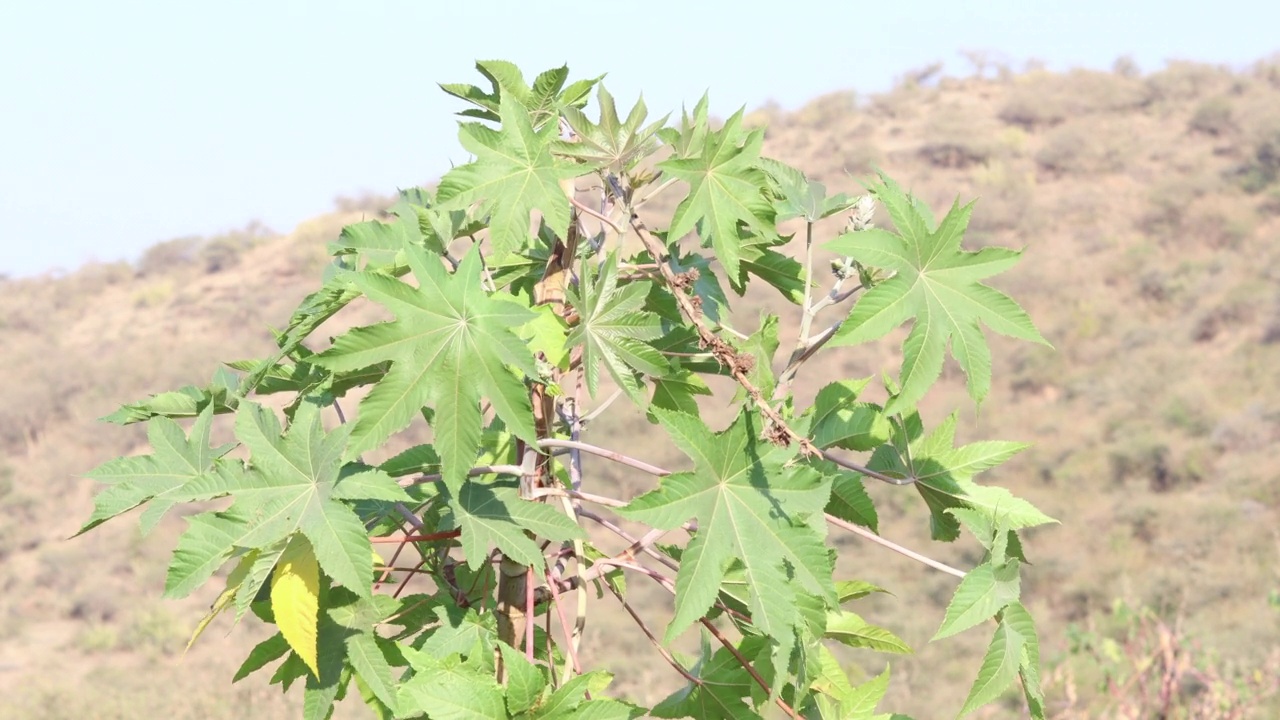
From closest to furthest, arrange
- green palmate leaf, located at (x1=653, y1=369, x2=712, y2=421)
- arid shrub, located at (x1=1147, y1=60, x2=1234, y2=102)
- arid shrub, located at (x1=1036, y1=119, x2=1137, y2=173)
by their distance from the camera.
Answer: green palmate leaf, located at (x1=653, y1=369, x2=712, y2=421) → arid shrub, located at (x1=1036, y1=119, x2=1137, y2=173) → arid shrub, located at (x1=1147, y1=60, x2=1234, y2=102)

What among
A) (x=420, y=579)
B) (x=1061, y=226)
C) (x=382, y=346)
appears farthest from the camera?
(x=1061, y=226)

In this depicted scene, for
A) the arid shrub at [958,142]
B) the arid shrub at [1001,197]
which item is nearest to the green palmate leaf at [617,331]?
the arid shrub at [1001,197]

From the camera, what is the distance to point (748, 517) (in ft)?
4.12

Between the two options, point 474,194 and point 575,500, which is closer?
point 474,194

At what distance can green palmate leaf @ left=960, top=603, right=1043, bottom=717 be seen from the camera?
130cm

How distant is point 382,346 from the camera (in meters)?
1.23

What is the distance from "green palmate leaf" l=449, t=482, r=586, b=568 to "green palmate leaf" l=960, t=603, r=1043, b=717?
56 cm

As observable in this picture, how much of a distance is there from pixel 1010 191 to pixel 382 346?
23.6 metres

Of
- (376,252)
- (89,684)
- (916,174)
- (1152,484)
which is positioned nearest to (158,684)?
(89,684)

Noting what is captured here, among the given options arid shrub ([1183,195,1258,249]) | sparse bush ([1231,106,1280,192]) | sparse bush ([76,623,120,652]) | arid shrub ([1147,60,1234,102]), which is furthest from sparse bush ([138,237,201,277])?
arid shrub ([1147,60,1234,102])

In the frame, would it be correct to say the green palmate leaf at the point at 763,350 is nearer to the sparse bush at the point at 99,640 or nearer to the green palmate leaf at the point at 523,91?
the green palmate leaf at the point at 523,91

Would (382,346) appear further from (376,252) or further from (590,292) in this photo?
(376,252)

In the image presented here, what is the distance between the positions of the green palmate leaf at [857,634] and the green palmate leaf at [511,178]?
77cm

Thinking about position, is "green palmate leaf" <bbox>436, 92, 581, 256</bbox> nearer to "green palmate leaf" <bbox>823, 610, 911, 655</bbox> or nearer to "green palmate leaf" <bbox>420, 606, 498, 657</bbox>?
"green palmate leaf" <bbox>420, 606, 498, 657</bbox>
